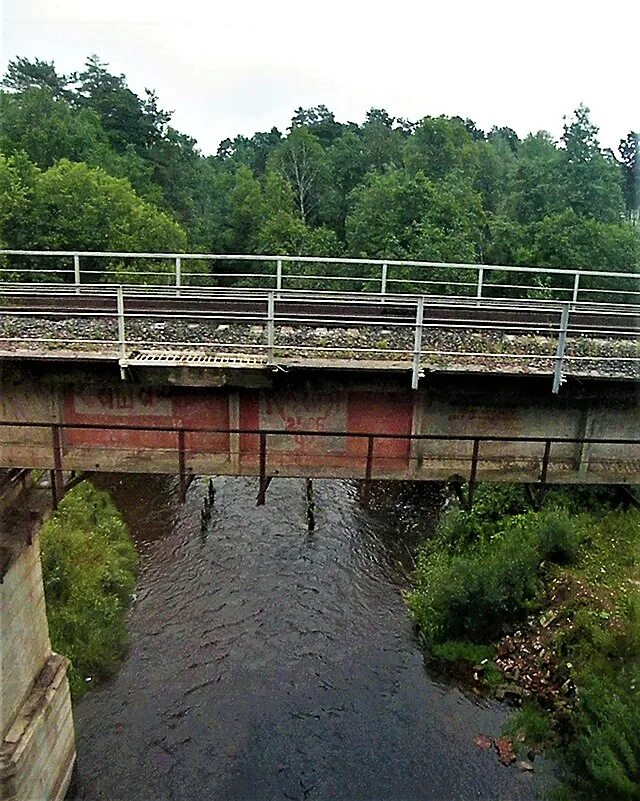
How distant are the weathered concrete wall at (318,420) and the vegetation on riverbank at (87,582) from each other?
702 cm

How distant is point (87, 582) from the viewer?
55.0 feet

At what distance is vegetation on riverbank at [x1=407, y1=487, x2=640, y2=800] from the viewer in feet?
38.8

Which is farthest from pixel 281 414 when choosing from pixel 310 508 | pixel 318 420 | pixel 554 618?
pixel 310 508

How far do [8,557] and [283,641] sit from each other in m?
7.43

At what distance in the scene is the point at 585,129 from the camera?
33.2 meters

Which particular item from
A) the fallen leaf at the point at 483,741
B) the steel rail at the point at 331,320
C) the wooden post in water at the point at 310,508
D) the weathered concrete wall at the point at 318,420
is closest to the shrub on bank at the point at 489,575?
the fallen leaf at the point at 483,741

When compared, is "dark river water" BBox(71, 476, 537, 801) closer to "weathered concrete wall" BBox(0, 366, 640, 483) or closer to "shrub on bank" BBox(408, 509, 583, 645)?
"shrub on bank" BBox(408, 509, 583, 645)

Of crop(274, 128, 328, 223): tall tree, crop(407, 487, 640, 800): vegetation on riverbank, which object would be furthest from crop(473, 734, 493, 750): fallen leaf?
crop(274, 128, 328, 223): tall tree

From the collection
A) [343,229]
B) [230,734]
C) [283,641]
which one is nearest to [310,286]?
[343,229]

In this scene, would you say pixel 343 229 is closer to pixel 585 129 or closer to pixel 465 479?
pixel 585 129

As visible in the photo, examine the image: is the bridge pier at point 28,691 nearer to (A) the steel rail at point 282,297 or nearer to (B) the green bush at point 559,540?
(A) the steel rail at point 282,297

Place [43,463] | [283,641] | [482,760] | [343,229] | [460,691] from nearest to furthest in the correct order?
[43,463] → [482,760] → [460,691] → [283,641] → [343,229]

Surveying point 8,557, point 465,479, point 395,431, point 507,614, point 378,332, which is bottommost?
point 507,614

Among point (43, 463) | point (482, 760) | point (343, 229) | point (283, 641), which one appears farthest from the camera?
point (343, 229)
